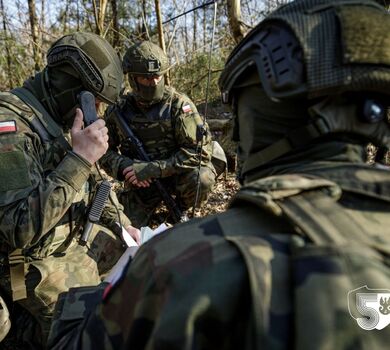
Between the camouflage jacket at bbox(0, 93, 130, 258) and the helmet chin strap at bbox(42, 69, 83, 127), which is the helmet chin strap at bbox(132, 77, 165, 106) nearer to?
the helmet chin strap at bbox(42, 69, 83, 127)

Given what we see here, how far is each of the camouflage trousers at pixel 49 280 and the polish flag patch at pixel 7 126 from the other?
0.89m

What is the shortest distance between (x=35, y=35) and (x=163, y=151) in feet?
18.7

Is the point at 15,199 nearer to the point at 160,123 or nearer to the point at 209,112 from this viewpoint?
the point at 160,123

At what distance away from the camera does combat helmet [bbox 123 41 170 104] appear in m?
4.49

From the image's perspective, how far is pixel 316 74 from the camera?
1.16 meters

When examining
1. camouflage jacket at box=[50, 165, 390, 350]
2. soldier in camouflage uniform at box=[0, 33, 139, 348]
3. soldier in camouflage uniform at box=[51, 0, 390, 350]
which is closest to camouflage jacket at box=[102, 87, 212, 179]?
soldier in camouflage uniform at box=[0, 33, 139, 348]

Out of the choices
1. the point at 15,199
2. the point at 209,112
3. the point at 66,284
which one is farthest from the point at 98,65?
the point at 209,112

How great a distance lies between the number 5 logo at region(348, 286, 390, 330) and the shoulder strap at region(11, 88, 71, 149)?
2120mm

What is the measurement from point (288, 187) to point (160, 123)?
12.4ft

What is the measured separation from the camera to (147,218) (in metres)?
4.98

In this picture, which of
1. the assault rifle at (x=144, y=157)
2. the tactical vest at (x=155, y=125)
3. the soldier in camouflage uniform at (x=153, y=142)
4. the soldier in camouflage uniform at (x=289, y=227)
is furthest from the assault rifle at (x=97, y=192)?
the tactical vest at (x=155, y=125)

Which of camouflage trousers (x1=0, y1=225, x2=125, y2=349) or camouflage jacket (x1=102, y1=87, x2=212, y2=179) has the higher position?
camouflage jacket (x1=102, y1=87, x2=212, y2=179)

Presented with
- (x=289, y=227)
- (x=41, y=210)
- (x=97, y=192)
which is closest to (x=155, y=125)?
(x=97, y=192)

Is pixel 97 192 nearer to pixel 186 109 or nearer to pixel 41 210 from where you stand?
pixel 41 210
